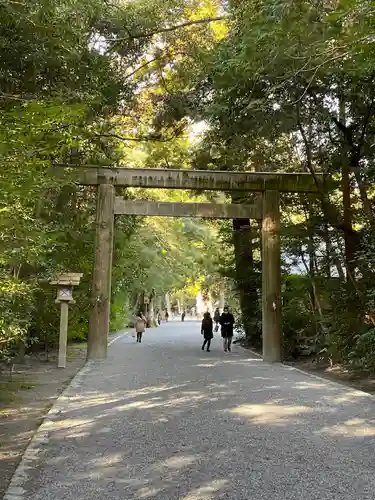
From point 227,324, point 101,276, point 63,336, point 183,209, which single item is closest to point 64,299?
point 63,336

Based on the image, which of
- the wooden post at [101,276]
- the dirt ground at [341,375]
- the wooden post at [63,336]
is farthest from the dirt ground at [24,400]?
the dirt ground at [341,375]

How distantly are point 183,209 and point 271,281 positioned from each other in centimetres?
296

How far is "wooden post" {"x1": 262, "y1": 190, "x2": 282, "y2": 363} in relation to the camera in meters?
13.2

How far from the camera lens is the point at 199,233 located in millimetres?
26641

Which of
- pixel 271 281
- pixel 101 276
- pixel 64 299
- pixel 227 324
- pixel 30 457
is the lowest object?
pixel 30 457

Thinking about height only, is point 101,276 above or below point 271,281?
above

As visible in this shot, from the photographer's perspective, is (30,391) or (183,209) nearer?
(30,391)

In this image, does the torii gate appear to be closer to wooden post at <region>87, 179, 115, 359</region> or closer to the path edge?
wooden post at <region>87, 179, 115, 359</region>

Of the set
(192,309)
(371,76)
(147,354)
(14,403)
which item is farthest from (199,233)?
(192,309)

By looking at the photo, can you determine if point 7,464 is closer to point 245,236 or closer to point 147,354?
point 147,354

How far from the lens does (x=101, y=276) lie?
43.0ft

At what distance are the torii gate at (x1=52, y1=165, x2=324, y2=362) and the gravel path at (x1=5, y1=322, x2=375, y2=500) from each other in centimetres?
381

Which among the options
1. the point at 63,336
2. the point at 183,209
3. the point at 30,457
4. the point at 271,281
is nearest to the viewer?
the point at 30,457

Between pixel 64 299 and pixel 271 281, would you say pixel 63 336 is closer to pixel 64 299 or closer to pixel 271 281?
pixel 64 299
